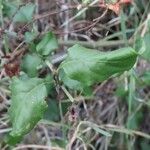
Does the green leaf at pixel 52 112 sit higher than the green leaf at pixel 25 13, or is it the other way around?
the green leaf at pixel 25 13

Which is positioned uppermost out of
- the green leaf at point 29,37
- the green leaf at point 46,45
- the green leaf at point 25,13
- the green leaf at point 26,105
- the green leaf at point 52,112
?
the green leaf at point 25,13

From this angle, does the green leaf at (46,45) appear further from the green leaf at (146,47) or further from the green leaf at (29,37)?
the green leaf at (146,47)

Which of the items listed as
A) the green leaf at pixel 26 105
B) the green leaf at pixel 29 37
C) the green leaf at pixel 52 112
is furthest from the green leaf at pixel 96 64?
the green leaf at pixel 52 112

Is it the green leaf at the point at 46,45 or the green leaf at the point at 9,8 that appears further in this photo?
the green leaf at the point at 9,8

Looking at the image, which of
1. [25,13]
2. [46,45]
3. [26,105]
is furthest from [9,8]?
[26,105]

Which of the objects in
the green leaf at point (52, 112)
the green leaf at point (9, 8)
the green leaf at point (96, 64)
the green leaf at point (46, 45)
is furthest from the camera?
the green leaf at point (52, 112)

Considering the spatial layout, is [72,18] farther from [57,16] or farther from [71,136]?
[71,136]

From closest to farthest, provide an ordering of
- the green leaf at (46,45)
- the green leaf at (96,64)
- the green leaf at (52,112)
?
the green leaf at (96,64) < the green leaf at (46,45) < the green leaf at (52,112)
